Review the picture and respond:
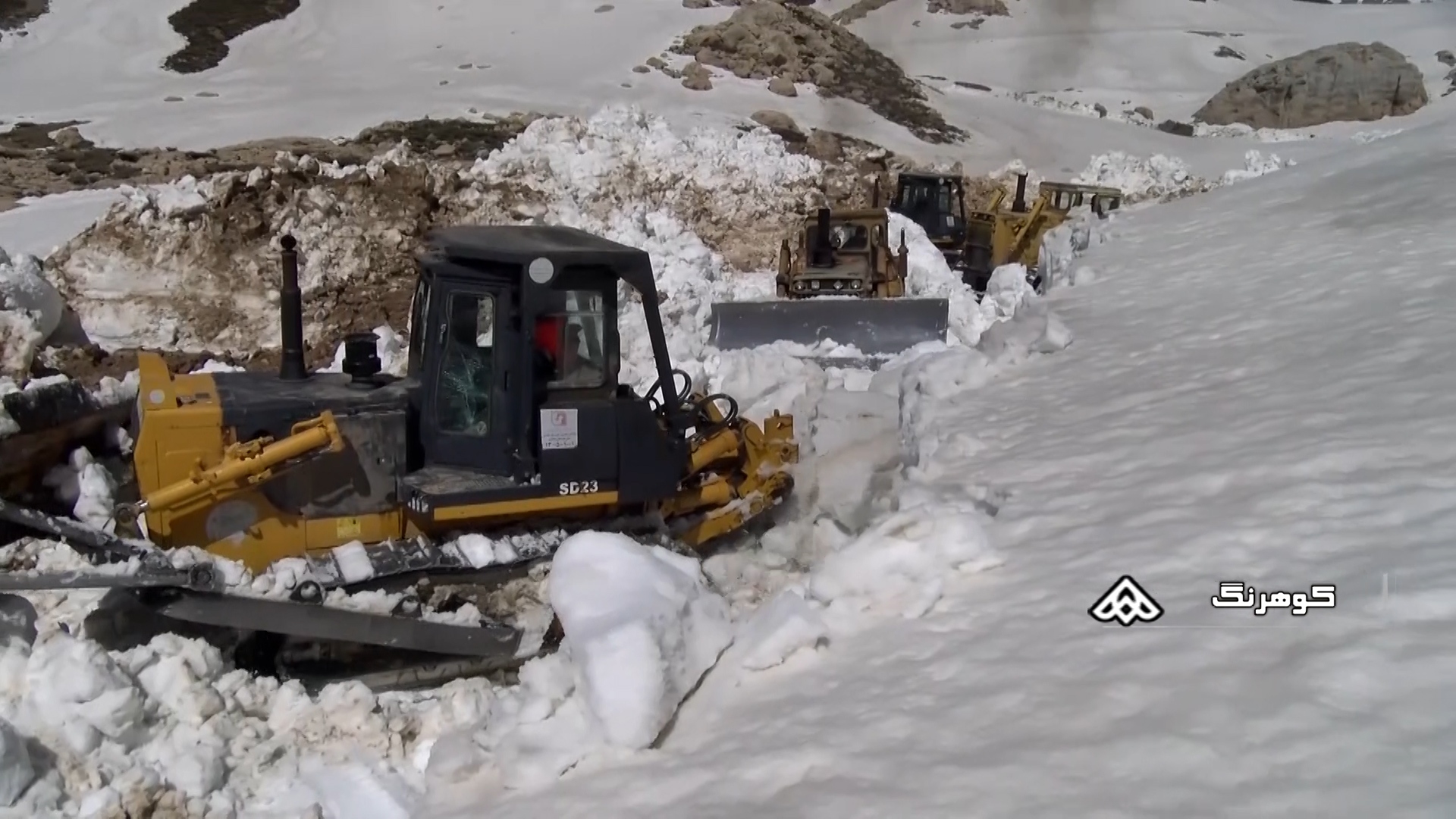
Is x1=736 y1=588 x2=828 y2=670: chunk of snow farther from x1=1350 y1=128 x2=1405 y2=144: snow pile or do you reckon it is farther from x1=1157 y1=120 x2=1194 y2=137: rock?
x1=1157 y1=120 x2=1194 y2=137: rock

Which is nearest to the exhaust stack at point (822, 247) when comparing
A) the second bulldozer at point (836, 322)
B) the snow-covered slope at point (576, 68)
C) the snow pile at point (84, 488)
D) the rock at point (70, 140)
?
the second bulldozer at point (836, 322)

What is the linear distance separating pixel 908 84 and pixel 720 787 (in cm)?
3053

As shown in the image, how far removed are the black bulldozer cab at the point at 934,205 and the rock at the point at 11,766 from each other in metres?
13.8

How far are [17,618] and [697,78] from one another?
23672 millimetres

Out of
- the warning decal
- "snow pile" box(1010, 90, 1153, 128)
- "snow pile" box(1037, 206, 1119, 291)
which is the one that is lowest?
the warning decal

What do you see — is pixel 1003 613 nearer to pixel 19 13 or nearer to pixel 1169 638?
pixel 1169 638

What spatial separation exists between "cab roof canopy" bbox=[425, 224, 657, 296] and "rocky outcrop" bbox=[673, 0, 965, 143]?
22.1 meters

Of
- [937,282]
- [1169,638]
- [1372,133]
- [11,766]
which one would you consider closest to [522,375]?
[11,766]

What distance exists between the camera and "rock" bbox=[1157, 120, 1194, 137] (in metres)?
30.6

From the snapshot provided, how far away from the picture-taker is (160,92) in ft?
79.6

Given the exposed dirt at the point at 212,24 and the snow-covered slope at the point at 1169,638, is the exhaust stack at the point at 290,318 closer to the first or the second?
the snow-covered slope at the point at 1169,638

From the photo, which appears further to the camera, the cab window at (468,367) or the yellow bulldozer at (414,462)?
the cab window at (468,367)

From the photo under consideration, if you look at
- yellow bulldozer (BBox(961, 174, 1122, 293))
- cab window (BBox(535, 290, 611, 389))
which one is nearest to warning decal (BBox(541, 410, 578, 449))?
cab window (BBox(535, 290, 611, 389))

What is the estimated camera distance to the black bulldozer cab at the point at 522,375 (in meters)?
4.98
